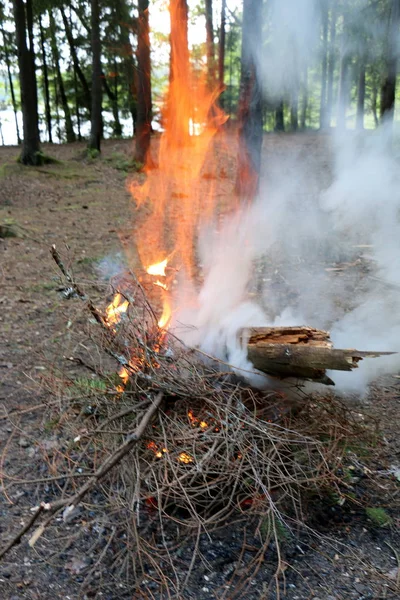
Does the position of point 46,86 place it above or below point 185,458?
above

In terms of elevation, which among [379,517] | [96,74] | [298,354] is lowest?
[379,517]

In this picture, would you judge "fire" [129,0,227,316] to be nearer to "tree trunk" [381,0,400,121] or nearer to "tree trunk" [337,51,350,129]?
"tree trunk" [381,0,400,121]

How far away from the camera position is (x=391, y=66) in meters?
11.3

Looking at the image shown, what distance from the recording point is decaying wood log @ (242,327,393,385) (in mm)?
2867

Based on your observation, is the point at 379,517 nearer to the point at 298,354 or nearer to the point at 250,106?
the point at 298,354

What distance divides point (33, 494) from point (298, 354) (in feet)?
5.41

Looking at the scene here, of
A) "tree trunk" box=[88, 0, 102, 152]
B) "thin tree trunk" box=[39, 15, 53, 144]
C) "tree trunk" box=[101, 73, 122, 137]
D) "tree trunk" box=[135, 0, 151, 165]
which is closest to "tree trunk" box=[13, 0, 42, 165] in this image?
"tree trunk" box=[88, 0, 102, 152]

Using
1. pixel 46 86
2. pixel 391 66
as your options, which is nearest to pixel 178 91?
pixel 391 66

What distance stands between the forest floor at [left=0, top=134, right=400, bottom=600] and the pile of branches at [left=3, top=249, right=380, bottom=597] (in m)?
0.10

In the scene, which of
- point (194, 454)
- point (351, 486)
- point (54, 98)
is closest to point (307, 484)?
point (351, 486)

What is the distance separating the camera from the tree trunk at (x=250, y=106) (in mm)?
6996

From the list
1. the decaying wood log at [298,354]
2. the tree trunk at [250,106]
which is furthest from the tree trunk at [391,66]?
the decaying wood log at [298,354]

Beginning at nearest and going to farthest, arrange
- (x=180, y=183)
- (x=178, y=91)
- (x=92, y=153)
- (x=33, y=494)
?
(x=33, y=494) → (x=178, y=91) → (x=180, y=183) → (x=92, y=153)

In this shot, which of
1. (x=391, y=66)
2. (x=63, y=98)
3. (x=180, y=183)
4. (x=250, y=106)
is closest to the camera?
(x=250, y=106)
